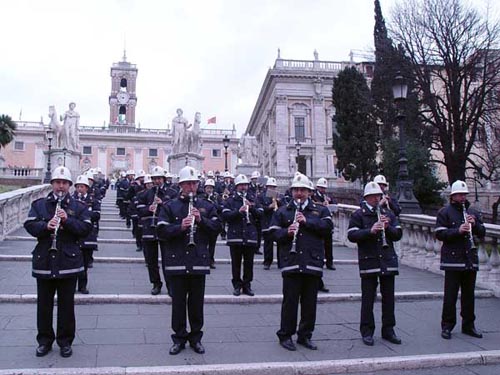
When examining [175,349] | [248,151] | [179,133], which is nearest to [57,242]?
[175,349]

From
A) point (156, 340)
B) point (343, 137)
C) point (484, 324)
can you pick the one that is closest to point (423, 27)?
point (343, 137)

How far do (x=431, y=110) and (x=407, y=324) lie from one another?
21508 millimetres

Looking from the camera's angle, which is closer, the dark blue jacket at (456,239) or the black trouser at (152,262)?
the dark blue jacket at (456,239)

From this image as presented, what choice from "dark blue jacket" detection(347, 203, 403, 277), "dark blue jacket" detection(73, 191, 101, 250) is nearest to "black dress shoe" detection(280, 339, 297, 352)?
"dark blue jacket" detection(347, 203, 403, 277)

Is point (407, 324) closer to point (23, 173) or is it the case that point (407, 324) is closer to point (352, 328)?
point (352, 328)

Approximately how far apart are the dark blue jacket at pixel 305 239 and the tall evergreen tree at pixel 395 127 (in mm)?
21177

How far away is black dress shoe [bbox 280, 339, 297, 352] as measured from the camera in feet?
19.2

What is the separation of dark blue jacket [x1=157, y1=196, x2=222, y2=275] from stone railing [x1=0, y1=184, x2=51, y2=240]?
388 inches

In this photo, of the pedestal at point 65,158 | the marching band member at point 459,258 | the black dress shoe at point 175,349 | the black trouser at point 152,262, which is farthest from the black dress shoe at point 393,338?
the pedestal at point 65,158

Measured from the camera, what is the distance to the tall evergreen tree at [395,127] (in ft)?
87.9

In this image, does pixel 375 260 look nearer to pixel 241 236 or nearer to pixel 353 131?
pixel 241 236

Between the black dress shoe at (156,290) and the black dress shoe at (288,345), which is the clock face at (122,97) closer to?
the black dress shoe at (156,290)

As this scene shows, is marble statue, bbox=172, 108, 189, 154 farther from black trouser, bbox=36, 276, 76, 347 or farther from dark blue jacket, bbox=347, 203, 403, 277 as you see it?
black trouser, bbox=36, 276, 76, 347

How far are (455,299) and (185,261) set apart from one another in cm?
384
